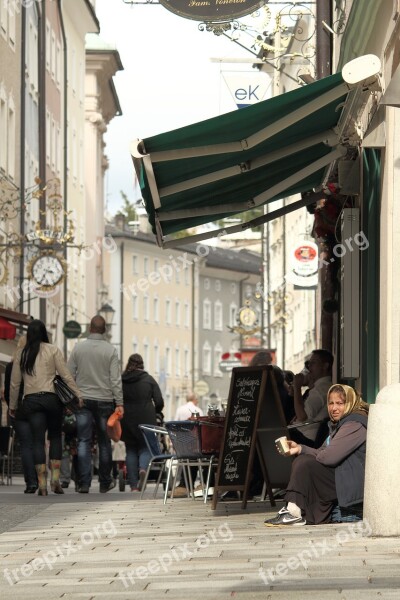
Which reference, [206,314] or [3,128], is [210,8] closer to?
[3,128]

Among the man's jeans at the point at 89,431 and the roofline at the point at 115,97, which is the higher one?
the roofline at the point at 115,97

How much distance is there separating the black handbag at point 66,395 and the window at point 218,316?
312 feet

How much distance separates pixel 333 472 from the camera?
12.8m

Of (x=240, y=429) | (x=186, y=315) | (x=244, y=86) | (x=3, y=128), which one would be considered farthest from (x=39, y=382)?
(x=186, y=315)

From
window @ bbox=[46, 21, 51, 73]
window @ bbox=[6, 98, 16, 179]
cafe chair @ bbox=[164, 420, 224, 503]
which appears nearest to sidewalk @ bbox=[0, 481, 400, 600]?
cafe chair @ bbox=[164, 420, 224, 503]

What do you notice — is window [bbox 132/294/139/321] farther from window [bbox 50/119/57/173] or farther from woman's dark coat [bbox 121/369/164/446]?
woman's dark coat [bbox 121/369/164/446]

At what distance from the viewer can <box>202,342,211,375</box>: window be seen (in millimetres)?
111875

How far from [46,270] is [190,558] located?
88.8 feet

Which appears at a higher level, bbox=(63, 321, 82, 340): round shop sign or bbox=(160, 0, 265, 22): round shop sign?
bbox=(160, 0, 265, 22): round shop sign

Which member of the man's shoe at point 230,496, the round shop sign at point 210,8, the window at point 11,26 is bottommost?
the man's shoe at point 230,496

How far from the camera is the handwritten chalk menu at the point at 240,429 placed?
14641 mm

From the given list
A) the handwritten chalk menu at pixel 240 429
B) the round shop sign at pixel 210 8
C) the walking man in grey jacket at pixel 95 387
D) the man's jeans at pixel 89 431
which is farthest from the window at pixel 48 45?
the handwritten chalk menu at pixel 240 429

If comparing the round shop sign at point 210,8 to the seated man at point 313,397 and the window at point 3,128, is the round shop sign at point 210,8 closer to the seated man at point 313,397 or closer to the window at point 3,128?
the seated man at point 313,397

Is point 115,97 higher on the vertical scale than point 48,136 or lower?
higher
